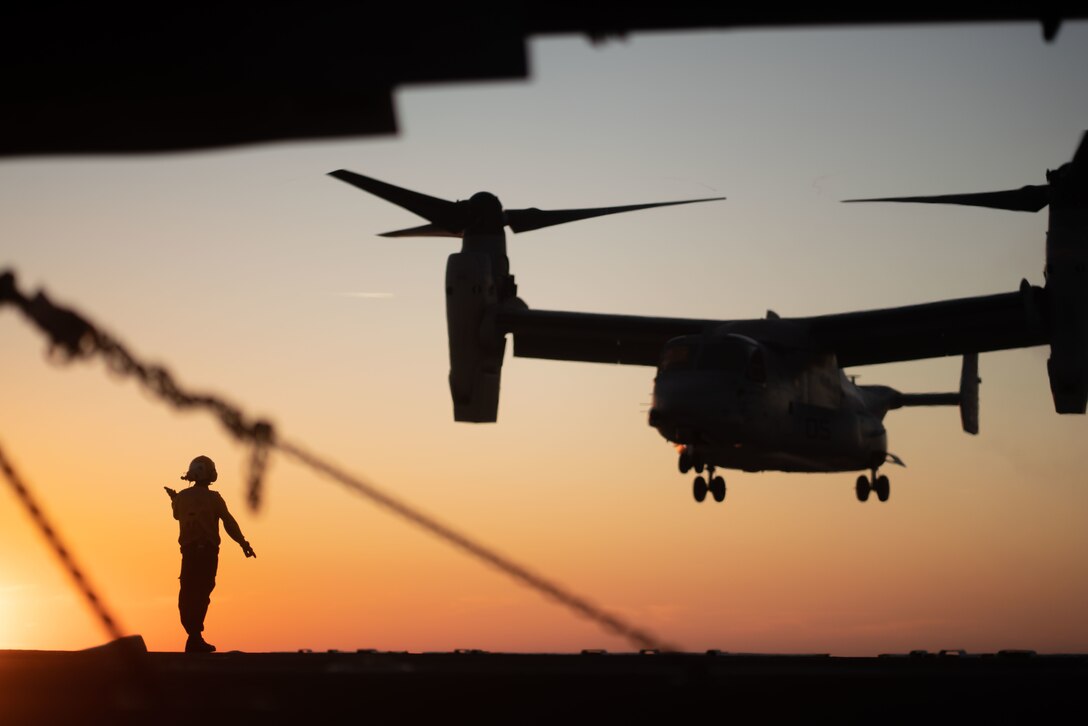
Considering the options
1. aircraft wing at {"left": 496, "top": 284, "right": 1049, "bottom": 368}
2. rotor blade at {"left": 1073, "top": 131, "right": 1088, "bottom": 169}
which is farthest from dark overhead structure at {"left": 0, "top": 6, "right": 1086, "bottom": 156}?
aircraft wing at {"left": 496, "top": 284, "right": 1049, "bottom": 368}

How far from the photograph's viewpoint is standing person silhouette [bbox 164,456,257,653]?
65.3 feet

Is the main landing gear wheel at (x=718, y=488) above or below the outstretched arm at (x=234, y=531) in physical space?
above

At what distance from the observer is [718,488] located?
29.1 metres

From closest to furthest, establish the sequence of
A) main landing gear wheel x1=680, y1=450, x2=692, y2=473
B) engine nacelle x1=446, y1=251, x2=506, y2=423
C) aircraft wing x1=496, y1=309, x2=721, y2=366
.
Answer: main landing gear wheel x1=680, y1=450, x2=692, y2=473 → engine nacelle x1=446, y1=251, x2=506, y2=423 → aircraft wing x1=496, y1=309, x2=721, y2=366

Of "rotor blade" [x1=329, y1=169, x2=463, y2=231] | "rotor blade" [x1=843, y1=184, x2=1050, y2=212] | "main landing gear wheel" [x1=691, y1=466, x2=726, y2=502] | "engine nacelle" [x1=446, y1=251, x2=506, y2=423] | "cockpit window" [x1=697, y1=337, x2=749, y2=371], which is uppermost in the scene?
"rotor blade" [x1=329, y1=169, x2=463, y2=231]

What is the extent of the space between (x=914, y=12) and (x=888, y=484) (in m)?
31.1

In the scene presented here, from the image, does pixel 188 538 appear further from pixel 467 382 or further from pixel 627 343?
pixel 627 343

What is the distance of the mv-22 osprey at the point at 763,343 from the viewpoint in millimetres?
27047

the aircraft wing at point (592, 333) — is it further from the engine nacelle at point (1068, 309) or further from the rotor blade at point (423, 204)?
the engine nacelle at point (1068, 309)

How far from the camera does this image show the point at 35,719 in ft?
33.6

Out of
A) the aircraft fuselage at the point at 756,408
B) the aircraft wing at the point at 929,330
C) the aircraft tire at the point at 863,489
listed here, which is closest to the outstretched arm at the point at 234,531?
the aircraft fuselage at the point at 756,408

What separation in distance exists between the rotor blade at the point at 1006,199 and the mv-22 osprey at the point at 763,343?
31 mm

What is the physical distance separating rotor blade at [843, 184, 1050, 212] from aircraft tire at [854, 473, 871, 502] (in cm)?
762

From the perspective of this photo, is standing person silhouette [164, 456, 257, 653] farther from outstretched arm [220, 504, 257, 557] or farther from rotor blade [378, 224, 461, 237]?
rotor blade [378, 224, 461, 237]
